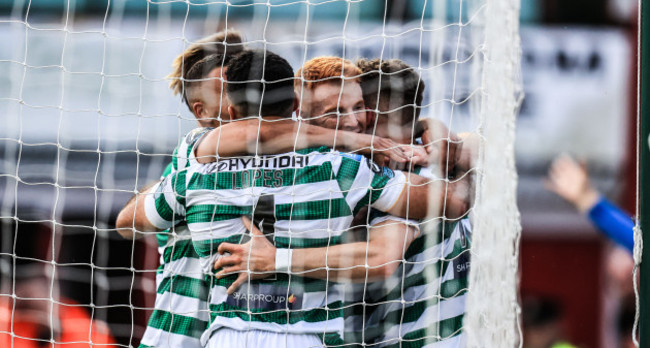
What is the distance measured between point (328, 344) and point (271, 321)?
0.42 ft

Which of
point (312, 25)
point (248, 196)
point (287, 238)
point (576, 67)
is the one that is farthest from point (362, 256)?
point (576, 67)

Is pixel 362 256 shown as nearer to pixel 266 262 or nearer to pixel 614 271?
pixel 266 262

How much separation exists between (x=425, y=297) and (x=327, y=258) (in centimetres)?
25

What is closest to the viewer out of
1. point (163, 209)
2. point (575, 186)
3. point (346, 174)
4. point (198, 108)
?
point (346, 174)

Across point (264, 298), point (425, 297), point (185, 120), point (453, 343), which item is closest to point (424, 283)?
point (425, 297)

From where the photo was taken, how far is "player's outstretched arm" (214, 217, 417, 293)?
166 centimetres

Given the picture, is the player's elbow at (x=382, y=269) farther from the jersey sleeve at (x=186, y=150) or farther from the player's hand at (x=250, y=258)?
the jersey sleeve at (x=186, y=150)

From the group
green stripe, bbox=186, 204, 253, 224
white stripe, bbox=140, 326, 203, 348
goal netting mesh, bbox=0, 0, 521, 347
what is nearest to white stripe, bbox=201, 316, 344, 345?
white stripe, bbox=140, 326, 203, 348

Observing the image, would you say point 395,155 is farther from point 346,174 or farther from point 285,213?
point 285,213

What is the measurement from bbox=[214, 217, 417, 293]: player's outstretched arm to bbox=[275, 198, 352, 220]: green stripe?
0.22 feet

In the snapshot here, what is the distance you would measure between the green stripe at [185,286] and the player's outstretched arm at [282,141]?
0.90 ft

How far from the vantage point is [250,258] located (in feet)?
5.42

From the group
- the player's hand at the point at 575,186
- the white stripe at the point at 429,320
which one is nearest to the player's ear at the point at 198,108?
the white stripe at the point at 429,320

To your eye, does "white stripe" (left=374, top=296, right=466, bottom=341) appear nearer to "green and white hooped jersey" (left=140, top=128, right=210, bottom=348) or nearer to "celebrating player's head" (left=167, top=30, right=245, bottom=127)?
"green and white hooped jersey" (left=140, top=128, right=210, bottom=348)
